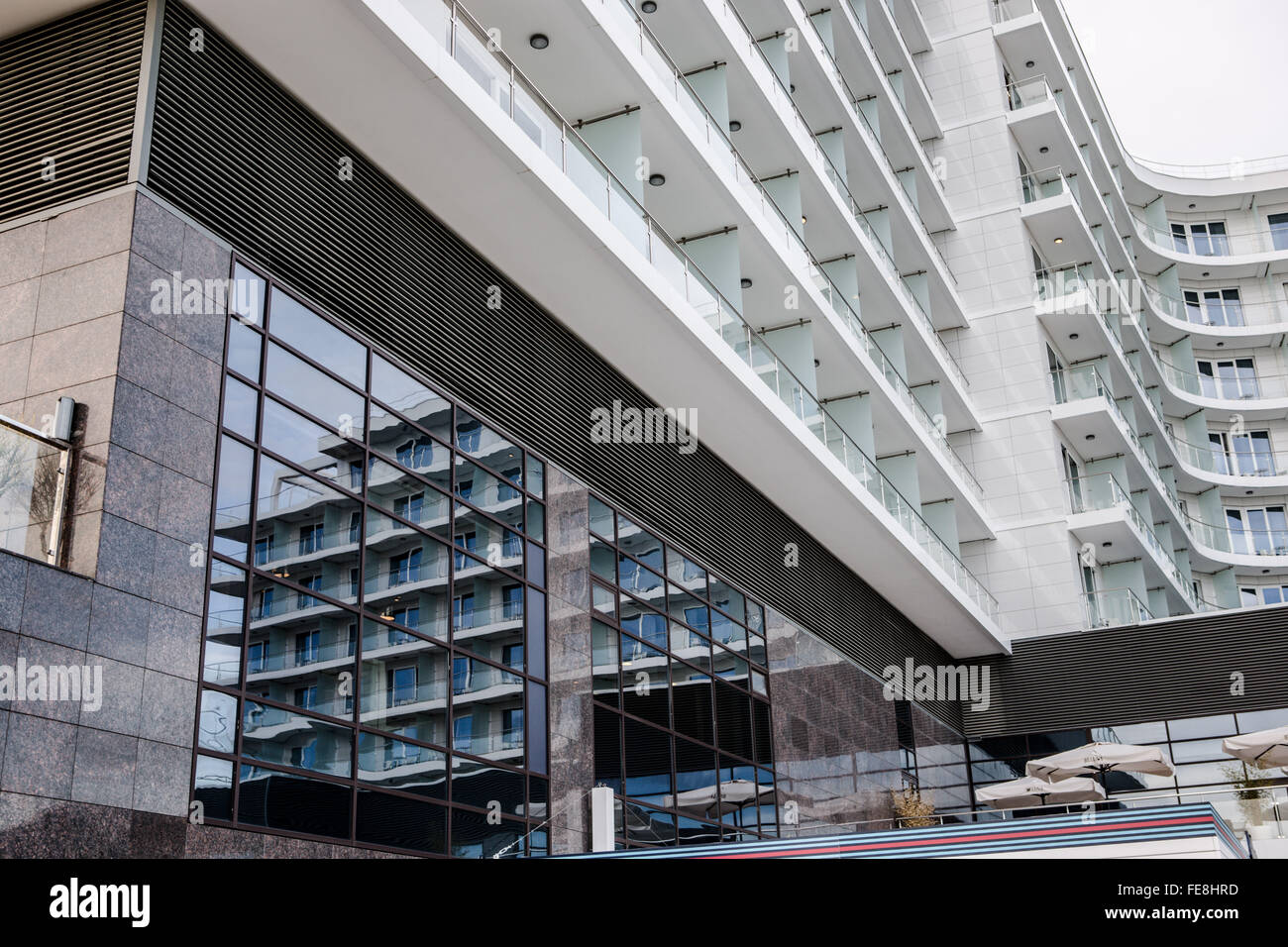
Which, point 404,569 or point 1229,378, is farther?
point 1229,378

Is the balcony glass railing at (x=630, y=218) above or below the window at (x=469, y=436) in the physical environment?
above

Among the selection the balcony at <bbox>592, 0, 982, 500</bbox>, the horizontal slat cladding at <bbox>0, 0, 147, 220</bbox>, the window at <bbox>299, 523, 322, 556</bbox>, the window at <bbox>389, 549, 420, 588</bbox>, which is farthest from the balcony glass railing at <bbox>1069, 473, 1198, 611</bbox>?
the horizontal slat cladding at <bbox>0, 0, 147, 220</bbox>

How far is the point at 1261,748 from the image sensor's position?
2242 cm

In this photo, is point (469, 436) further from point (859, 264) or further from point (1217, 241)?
point (1217, 241)

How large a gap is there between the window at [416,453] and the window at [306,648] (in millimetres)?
2700

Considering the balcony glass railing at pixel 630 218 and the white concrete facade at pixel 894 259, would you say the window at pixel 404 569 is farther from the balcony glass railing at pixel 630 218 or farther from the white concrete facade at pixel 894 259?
the balcony glass railing at pixel 630 218

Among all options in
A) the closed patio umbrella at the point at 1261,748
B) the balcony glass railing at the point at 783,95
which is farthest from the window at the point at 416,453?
the closed patio umbrella at the point at 1261,748

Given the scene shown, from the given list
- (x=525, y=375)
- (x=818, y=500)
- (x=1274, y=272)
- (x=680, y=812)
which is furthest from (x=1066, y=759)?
(x=1274, y=272)

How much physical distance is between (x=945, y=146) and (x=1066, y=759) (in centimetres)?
2378

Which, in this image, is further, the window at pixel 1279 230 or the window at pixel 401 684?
the window at pixel 1279 230

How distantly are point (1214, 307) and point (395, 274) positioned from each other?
51.2 metres

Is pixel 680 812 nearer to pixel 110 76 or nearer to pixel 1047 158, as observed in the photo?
pixel 110 76

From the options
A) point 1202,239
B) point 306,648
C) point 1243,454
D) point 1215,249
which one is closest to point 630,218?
point 306,648

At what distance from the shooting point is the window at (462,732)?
14453 mm
